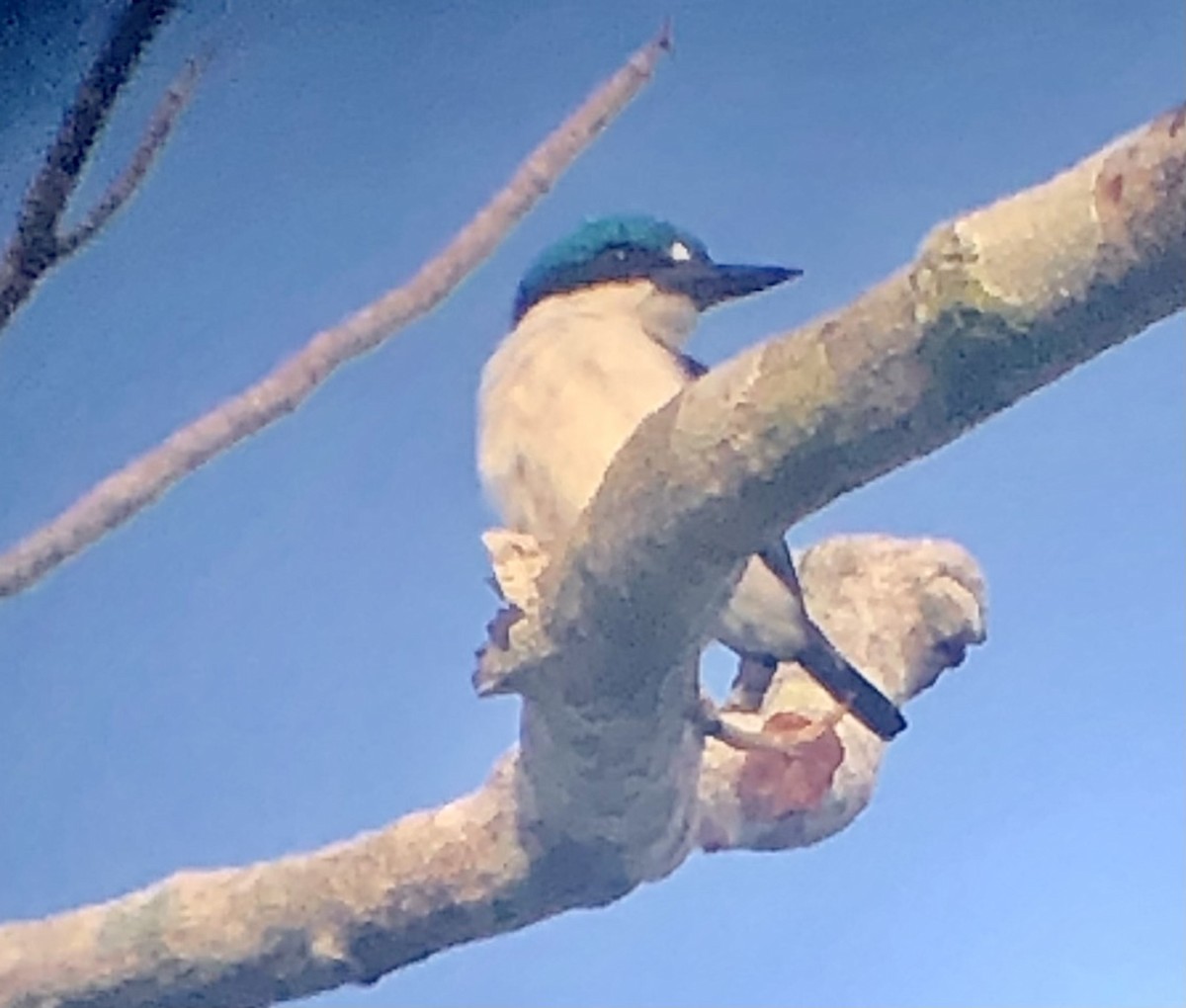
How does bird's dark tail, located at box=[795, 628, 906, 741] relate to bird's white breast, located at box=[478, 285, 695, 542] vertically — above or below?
below

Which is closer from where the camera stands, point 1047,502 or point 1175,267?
point 1175,267

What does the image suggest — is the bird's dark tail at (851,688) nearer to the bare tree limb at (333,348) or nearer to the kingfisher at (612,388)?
the kingfisher at (612,388)

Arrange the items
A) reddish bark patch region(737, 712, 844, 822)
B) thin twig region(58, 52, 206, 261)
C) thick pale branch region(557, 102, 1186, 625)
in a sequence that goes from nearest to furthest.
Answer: thick pale branch region(557, 102, 1186, 625), thin twig region(58, 52, 206, 261), reddish bark patch region(737, 712, 844, 822)

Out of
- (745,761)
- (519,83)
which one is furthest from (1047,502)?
(519,83)

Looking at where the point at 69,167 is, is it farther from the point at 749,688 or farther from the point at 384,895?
the point at 749,688

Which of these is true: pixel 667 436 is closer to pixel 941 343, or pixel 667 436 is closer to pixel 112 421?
pixel 941 343

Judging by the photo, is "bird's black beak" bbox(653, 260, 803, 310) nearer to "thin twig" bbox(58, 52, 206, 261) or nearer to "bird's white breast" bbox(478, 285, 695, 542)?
"bird's white breast" bbox(478, 285, 695, 542)

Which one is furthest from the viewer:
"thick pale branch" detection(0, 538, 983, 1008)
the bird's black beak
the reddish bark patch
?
the bird's black beak

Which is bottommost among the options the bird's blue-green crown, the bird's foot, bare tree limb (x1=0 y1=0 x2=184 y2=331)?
the bird's foot

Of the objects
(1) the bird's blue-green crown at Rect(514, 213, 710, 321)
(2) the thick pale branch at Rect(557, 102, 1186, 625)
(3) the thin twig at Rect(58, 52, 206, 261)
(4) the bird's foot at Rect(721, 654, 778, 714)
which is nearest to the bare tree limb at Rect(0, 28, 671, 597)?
(1) the bird's blue-green crown at Rect(514, 213, 710, 321)
